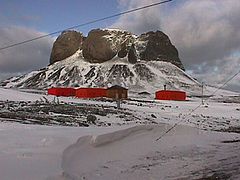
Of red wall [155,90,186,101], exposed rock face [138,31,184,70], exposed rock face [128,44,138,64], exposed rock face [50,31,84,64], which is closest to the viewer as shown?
red wall [155,90,186,101]

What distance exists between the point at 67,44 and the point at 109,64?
90.9 ft

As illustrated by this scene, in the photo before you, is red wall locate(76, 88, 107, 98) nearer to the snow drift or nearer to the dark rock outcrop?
the snow drift

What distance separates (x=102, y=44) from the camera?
185 metres

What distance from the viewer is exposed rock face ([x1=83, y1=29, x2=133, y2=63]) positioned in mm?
184250

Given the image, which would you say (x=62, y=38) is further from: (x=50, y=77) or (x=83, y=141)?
(x=83, y=141)

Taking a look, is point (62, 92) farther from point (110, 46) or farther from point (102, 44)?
point (110, 46)

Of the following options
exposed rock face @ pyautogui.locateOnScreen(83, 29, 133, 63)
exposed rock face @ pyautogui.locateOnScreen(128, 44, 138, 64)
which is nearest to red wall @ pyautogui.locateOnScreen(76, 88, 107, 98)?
exposed rock face @ pyautogui.locateOnScreen(128, 44, 138, 64)

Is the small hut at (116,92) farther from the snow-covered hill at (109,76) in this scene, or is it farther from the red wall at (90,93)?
the snow-covered hill at (109,76)

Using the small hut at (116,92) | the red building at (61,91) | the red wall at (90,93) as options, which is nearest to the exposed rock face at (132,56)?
the red building at (61,91)

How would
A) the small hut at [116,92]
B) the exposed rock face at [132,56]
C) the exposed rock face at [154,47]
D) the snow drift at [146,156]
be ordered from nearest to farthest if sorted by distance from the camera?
the snow drift at [146,156], the small hut at [116,92], the exposed rock face at [132,56], the exposed rock face at [154,47]

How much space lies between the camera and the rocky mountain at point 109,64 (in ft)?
549

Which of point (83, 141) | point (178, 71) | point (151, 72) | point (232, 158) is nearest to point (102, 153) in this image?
point (83, 141)

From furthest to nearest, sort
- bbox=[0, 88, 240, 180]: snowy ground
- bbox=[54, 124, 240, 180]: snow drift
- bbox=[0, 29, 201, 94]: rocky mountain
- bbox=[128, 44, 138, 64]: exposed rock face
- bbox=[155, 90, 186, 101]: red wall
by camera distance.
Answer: bbox=[128, 44, 138, 64]: exposed rock face
bbox=[0, 29, 201, 94]: rocky mountain
bbox=[155, 90, 186, 101]: red wall
bbox=[54, 124, 240, 180]: snow drift
bbox=[0, 88, 240, 180]: snowy ground

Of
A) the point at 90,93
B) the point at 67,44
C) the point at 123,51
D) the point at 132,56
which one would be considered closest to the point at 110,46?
the point at 123,51
